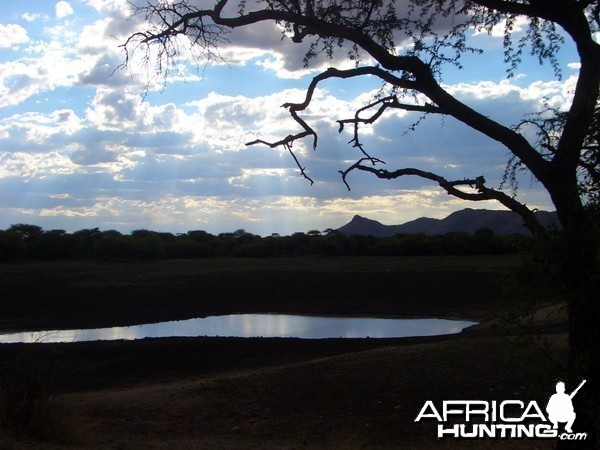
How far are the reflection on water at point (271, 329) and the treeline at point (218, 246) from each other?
92.1 feet

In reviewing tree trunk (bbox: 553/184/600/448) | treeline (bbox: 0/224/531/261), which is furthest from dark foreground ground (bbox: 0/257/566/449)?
treeline (bbox: 0/224/531/261)

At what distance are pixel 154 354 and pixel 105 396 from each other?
199 inches

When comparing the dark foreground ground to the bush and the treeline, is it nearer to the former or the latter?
the bush

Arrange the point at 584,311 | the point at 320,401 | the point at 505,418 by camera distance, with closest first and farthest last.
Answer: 1. the point at 584,311
2. the point at 505,418
3. the point at 320,401

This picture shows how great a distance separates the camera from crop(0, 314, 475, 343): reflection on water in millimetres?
24344

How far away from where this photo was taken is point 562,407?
5.88m

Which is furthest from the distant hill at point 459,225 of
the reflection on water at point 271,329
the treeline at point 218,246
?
the reflection on water at point 271,329

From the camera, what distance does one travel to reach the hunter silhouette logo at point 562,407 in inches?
227

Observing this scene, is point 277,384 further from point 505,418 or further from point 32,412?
point 32,412

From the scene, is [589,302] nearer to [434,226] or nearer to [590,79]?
[590,79]

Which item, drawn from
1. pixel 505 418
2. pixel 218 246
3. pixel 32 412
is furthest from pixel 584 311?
pixel 218 246

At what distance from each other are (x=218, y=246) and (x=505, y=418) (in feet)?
190

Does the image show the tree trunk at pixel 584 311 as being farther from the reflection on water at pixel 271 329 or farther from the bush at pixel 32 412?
the reflection on water at pixel 271 329

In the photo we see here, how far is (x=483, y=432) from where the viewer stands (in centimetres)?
928
